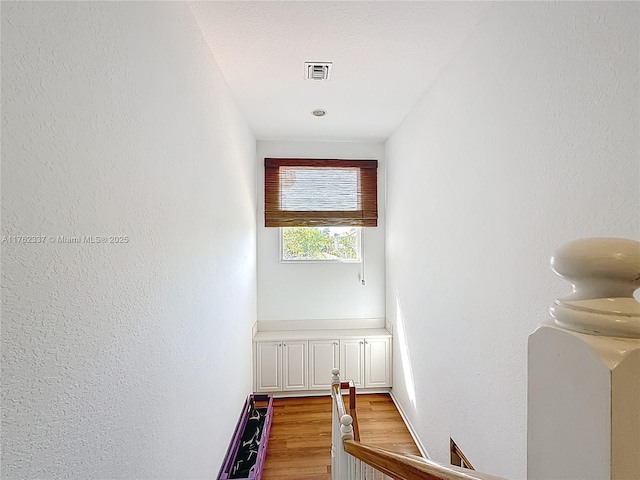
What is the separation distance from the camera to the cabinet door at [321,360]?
11.0ft

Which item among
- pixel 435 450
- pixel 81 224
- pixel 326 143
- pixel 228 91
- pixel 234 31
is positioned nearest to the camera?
pixel 81 224

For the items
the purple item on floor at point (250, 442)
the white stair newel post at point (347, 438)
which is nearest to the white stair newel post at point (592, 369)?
the white stair newel post at point (347, 438)

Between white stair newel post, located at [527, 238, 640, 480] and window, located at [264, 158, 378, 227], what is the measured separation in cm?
325

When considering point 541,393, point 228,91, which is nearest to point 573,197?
point 541,393

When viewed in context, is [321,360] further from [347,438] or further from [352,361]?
[347,438]

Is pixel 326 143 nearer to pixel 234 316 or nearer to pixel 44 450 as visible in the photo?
pixel 234 316

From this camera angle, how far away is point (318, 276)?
11.9ft

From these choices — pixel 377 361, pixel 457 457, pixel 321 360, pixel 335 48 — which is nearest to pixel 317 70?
pixel 335 48

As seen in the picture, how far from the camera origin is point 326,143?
3619 millimetres

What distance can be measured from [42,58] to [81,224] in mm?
375

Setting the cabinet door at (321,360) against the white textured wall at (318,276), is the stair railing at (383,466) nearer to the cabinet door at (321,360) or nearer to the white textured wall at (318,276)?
the cabinet door at (321,360)

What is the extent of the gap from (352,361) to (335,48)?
2.89 m

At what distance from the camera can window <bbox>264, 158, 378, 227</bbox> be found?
3572mm

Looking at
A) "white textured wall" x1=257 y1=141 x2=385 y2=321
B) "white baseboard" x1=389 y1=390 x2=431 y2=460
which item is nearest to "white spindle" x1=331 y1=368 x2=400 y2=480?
"white baseboard" x1=389 y1=390 x2=431 y2=460
